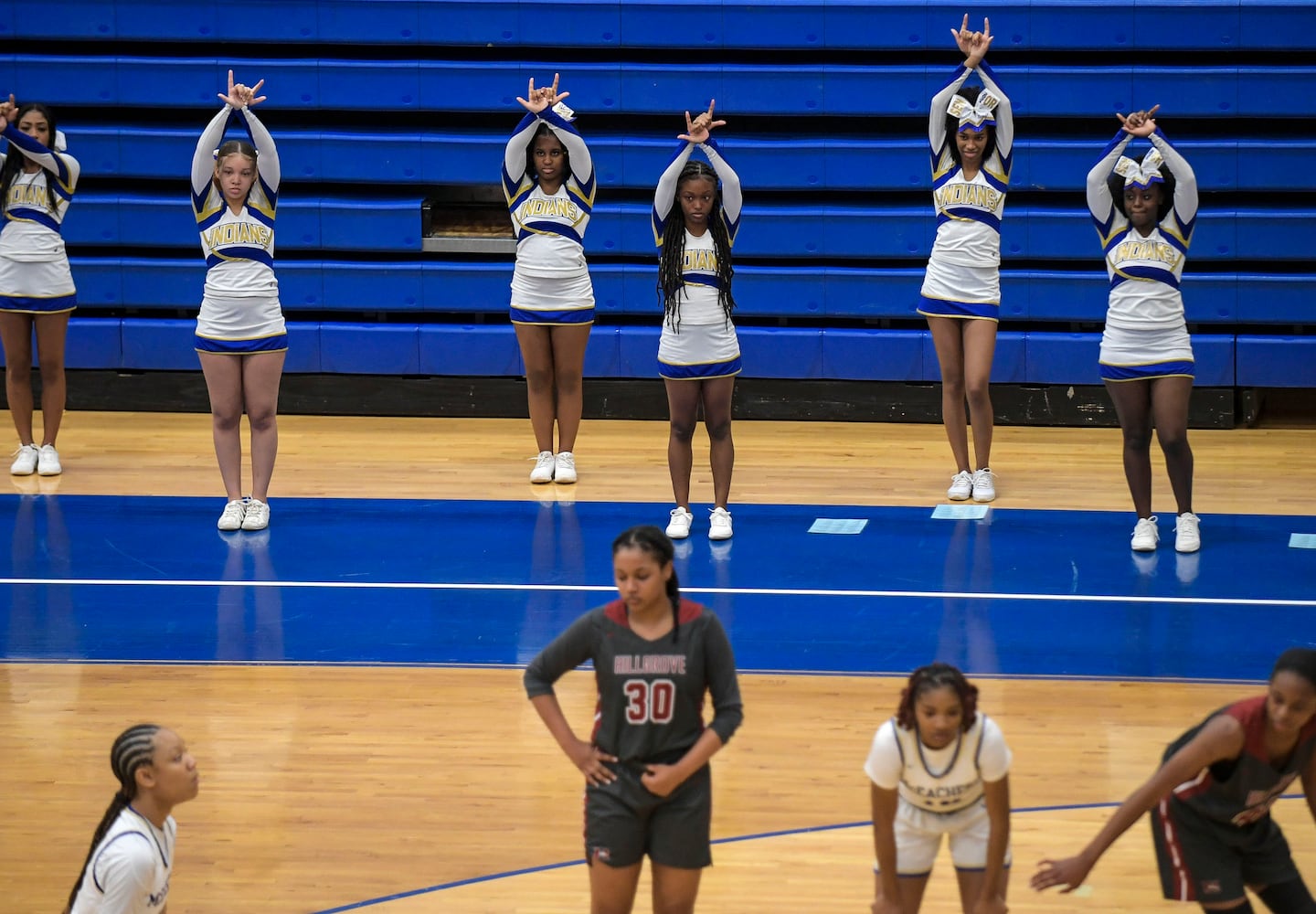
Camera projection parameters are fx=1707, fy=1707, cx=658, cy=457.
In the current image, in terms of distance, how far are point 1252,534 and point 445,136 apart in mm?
5062

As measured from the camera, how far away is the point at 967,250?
25.6 feet

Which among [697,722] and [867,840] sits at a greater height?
[697,722]

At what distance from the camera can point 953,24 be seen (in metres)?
9.49

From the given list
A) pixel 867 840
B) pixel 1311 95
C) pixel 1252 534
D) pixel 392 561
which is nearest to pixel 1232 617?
pixel 1252 534

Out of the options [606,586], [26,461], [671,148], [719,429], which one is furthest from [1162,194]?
[26,461]

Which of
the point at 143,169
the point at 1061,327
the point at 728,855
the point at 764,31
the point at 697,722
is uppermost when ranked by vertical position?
the point at 764,31

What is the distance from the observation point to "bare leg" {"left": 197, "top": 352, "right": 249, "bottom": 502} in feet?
24.0

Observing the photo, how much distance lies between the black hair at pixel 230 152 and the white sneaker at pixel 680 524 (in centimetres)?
233

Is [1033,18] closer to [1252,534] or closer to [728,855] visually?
[1252,534]

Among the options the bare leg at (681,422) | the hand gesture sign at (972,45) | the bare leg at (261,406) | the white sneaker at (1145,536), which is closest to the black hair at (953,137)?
the hand gesture sign at (972,45)

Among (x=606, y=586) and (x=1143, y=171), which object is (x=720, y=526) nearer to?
(x=606, y=586)

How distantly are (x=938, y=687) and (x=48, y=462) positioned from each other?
6.19 m

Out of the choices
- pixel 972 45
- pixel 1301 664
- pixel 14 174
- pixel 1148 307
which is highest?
pixel 972 45

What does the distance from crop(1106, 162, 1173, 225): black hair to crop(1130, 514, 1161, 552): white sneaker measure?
3.99 feet
